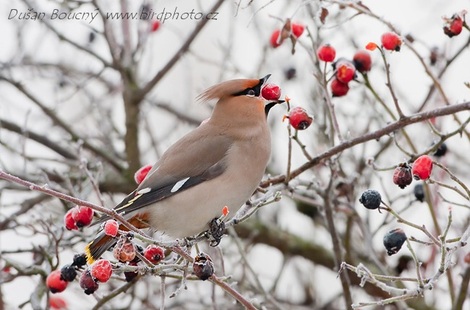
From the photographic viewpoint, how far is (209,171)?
3.05 metres

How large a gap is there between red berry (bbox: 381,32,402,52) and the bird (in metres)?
0.39

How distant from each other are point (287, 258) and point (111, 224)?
1.96 meters

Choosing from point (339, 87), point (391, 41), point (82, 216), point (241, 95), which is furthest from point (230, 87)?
point (82, 216)

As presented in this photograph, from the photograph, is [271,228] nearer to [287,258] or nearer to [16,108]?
[287,258]

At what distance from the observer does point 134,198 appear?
Result: 2801 mm

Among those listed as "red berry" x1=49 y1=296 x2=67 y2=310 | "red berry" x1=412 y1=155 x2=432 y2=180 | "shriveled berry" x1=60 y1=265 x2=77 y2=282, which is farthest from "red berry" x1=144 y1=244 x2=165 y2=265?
"red berry" x1=49 y1=296 x2=67 y2=310

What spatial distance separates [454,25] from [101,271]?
122 centimetres

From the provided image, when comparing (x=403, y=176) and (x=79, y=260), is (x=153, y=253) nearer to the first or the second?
(x=79, y=260)

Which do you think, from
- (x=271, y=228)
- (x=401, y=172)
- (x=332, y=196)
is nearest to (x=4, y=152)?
(x=271, y=228)

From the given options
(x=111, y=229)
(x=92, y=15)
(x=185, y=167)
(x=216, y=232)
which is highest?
(x=92, y=15)

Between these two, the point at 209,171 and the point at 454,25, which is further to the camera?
the point at 209,171

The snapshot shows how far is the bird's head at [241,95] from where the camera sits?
3102 mm

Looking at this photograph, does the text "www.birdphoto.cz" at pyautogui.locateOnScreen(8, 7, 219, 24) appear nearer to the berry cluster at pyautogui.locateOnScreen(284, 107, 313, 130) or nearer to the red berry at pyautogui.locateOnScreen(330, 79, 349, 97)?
the red berry at pyautogui.locateOnScreen(330, 79, 349, 97)

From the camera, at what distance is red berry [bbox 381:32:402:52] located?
2627 millimetres
